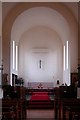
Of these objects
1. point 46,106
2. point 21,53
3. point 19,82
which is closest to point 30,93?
point 19,82

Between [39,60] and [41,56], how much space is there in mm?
363

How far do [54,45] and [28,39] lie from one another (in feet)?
7.08

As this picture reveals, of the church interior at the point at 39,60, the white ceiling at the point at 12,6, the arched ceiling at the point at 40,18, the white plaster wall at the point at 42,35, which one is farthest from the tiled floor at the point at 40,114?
the white ceiling at the point at 12,6

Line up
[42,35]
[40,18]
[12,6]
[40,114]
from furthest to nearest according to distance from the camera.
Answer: [42,35], [40,18], [12,6], [40,114]

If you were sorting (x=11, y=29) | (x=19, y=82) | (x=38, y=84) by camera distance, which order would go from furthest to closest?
(x=38, y=84) < (x=19, y=82) < (x=11, y=29)

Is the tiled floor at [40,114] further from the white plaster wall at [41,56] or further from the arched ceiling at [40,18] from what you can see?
the white plaster wall at [41,56]

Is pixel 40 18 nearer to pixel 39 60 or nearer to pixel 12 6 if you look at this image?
pixel 12 6

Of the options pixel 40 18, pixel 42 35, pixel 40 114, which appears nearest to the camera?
pixel 40 114

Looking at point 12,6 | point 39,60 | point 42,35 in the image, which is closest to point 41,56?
point 39,60

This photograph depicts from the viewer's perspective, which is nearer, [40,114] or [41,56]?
[40,114]

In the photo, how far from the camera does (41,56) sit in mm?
23906

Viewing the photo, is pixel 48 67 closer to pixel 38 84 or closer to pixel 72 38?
pixel 38 84

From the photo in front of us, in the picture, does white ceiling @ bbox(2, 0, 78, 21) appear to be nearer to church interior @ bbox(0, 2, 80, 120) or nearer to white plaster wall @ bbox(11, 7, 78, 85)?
church interior @ bbox(0, 2, 80, 120)

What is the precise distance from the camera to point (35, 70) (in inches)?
944
